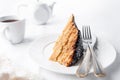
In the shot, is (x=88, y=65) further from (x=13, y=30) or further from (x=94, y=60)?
(x=13, y=30)

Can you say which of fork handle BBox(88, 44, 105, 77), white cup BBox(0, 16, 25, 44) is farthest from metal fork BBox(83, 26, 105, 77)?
white cup BBox(0, 16, 25, 44)

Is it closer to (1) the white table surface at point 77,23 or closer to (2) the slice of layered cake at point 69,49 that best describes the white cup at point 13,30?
(1) the white table surface at point 77,23

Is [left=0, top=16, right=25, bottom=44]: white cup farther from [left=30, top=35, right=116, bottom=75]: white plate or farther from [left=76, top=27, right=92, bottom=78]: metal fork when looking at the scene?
[left=76, top=27, right=92, bottom=78]: metal fork

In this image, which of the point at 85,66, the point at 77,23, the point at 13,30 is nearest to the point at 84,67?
the point at 85,66

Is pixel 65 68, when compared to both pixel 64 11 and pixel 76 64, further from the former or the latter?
pixel 64 11

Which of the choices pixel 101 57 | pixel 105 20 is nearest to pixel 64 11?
pixel 105 20

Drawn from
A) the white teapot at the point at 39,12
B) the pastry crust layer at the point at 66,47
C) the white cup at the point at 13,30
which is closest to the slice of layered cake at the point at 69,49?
the pastry crust layer at the point at 66,47
